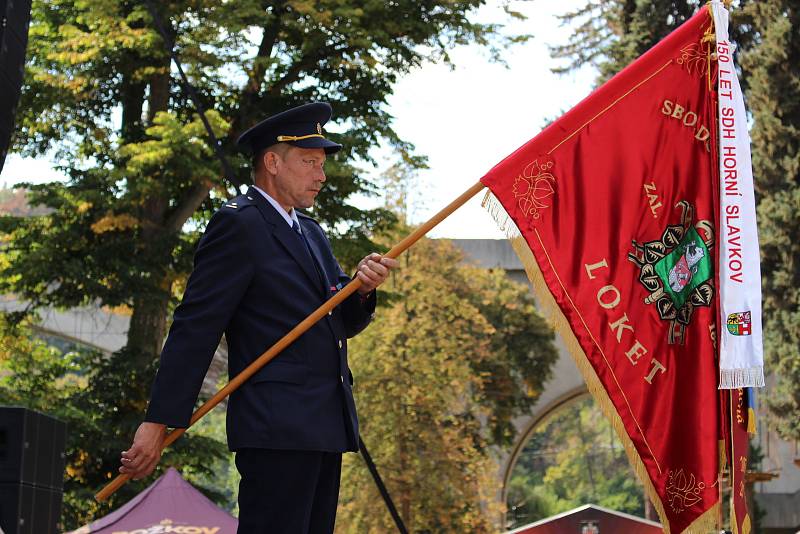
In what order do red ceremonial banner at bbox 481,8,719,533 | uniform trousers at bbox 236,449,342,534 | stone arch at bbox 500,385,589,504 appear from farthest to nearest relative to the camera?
stone arch at bbox 500,385,589,504 → red ceremonial banner at bbox 481,8,719,533 → uniform trousers at bbox 236,449,342,534

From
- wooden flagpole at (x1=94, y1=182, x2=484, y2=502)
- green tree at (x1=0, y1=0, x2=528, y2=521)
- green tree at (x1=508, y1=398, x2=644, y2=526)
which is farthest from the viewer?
green tree at (x1=508, y1=398, x2=644, y2=526)

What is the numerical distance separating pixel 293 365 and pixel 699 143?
2.16 meters

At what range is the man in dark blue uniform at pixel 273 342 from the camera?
389cm

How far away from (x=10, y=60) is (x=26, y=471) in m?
1.77

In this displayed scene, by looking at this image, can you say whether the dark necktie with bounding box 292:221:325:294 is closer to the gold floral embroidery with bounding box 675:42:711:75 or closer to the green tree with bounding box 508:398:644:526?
the gold floral embroidery with bounding box 675:42:711:75

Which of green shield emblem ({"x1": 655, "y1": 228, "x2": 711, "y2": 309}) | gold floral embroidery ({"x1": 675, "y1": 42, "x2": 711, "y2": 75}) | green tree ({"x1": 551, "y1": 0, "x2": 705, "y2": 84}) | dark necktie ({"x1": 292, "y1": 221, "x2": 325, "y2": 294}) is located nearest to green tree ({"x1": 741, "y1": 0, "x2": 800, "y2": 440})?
green tree ({"x1": 551, "y1": 0, "x2": 705, "y2": 84})

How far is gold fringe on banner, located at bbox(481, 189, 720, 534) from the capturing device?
4.98m

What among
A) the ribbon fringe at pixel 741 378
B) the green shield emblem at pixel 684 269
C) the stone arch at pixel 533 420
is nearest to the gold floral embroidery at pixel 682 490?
the ribbon fringe at pixel 741 378

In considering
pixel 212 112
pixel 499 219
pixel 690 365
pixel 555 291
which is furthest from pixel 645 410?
pixel 212 112

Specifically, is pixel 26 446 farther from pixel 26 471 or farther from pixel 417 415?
pixel 417 415

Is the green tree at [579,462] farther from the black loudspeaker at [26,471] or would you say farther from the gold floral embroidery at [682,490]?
the gold floral embroidery at [682,490]

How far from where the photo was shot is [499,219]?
17.3 ft

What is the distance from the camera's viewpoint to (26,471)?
5.41m

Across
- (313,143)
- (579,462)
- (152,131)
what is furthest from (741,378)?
(579,462)
